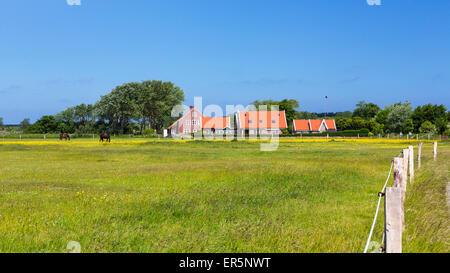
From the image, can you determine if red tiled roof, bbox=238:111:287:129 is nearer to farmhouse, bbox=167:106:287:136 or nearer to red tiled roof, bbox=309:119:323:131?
farmhouse, bbox=167:106:287:136

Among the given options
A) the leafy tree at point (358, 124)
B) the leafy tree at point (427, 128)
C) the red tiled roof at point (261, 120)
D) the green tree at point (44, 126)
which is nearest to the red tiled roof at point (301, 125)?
the red tiled roof at point (261, 120)

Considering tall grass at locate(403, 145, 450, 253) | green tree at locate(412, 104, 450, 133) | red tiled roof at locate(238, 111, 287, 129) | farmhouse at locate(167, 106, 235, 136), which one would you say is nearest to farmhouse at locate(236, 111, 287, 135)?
red tiled roof at locate(238, 111, 287, 129)

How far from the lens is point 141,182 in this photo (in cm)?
1727

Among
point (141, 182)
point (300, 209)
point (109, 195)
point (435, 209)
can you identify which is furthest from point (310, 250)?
point (141, 182)

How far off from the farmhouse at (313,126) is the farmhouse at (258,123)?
12.1 m

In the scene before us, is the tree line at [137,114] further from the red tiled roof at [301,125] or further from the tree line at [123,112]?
the red tiled roof at [301,125]

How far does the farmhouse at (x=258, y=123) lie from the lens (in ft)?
344

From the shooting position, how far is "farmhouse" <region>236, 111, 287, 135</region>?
344 ft

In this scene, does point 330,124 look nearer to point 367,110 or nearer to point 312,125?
point 312,125

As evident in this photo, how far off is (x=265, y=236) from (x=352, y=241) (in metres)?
1.76

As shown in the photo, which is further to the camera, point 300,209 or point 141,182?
point 141,182

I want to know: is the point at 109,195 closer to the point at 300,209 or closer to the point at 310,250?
the point at 300,209

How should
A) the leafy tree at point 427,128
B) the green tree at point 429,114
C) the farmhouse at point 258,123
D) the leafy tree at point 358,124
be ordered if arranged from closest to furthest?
the leafy tree at point 427,128 < the farmhouse at point 258,123 < the green tree at point 429,114 < the leafy tree at point 358,124

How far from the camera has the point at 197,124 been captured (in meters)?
110
